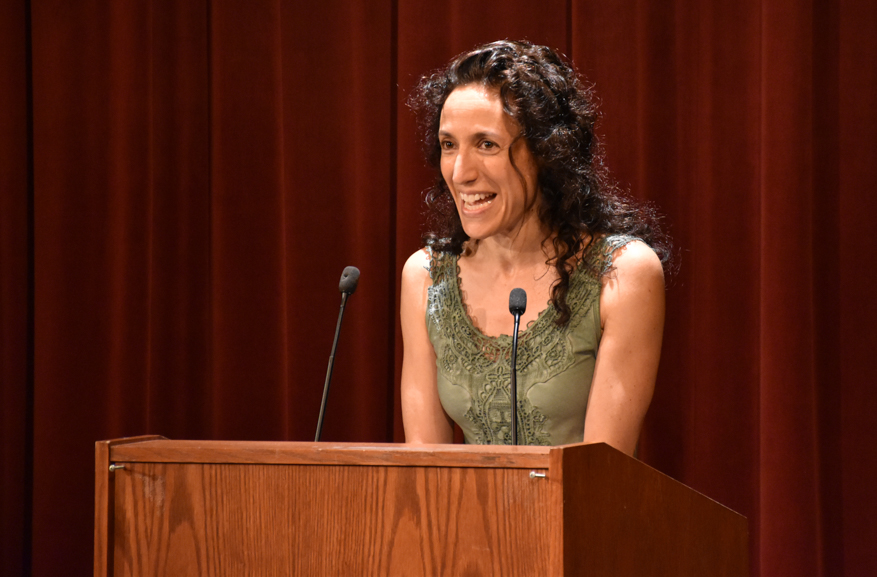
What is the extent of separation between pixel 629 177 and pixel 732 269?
383 millimetres

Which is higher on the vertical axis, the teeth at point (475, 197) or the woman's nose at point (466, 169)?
the woman's nose at point (466, 169)

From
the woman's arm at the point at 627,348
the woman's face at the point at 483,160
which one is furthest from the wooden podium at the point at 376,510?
the woman's face at the point at 483,160

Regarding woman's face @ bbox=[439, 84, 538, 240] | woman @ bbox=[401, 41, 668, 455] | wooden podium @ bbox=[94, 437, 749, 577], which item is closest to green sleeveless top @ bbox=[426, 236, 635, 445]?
woman @ bbox=[401, 41, 668, 455]

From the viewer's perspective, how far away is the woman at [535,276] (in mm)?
1829

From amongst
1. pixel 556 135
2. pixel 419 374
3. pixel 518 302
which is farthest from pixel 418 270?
pixel 518 302

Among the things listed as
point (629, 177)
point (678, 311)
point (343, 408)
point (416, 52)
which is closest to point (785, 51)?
point (629, 177)

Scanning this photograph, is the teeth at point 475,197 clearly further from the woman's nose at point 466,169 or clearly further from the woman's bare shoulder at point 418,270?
the woman's bare shoulder at point 418,270

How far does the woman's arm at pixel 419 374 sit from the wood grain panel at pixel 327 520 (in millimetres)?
871

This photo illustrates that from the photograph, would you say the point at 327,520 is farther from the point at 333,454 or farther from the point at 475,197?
the point at 475,197

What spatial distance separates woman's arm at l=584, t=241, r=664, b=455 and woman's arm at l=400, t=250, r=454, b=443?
0.38 metres

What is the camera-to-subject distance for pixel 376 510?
43.3 inches

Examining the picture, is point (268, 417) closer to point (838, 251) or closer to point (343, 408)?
point (343, 408)

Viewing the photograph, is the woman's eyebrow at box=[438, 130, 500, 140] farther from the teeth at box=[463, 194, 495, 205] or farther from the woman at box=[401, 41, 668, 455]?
the teeth at box=[463, 194, 495, 205]

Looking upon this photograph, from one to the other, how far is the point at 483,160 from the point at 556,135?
162 mm
